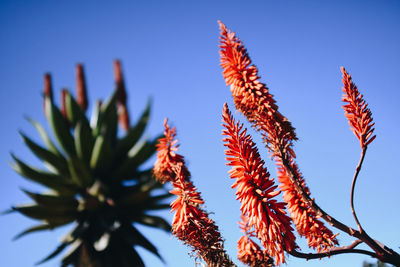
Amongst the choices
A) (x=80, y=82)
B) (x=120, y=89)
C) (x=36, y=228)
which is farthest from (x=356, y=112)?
(x=36, y=228)

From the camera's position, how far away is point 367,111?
2996mm

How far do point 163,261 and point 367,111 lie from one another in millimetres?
5339

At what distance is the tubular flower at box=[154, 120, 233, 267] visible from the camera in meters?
3.24

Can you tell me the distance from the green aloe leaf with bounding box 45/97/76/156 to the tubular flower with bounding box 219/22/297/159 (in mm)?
4451

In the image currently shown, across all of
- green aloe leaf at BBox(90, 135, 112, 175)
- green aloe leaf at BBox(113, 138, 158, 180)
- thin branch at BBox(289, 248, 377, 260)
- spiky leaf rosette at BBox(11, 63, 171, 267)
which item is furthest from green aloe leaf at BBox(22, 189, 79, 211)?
thin branch at BBox(289, 248, 377, 260)

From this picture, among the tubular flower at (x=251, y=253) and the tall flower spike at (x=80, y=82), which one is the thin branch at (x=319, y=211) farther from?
the tall flower spike at (x=80, y=82)

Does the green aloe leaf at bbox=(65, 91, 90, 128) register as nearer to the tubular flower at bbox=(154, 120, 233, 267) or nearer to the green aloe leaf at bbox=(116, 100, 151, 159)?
the green aloe leaf at bbox=(116, 100, 151, 159)

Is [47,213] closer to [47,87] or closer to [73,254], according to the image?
[73,254]

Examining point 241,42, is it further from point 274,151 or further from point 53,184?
point 53,184

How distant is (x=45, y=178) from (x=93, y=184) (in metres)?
0.93

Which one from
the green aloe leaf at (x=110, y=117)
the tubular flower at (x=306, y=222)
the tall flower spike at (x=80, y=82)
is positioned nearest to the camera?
the tubular flower at (x=306, y=222)

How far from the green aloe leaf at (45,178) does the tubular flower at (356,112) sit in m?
5.31

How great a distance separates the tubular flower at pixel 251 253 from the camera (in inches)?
137

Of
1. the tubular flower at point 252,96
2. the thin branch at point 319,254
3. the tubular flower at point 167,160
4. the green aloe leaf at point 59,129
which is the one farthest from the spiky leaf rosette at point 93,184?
the thin branch at point 319,254
